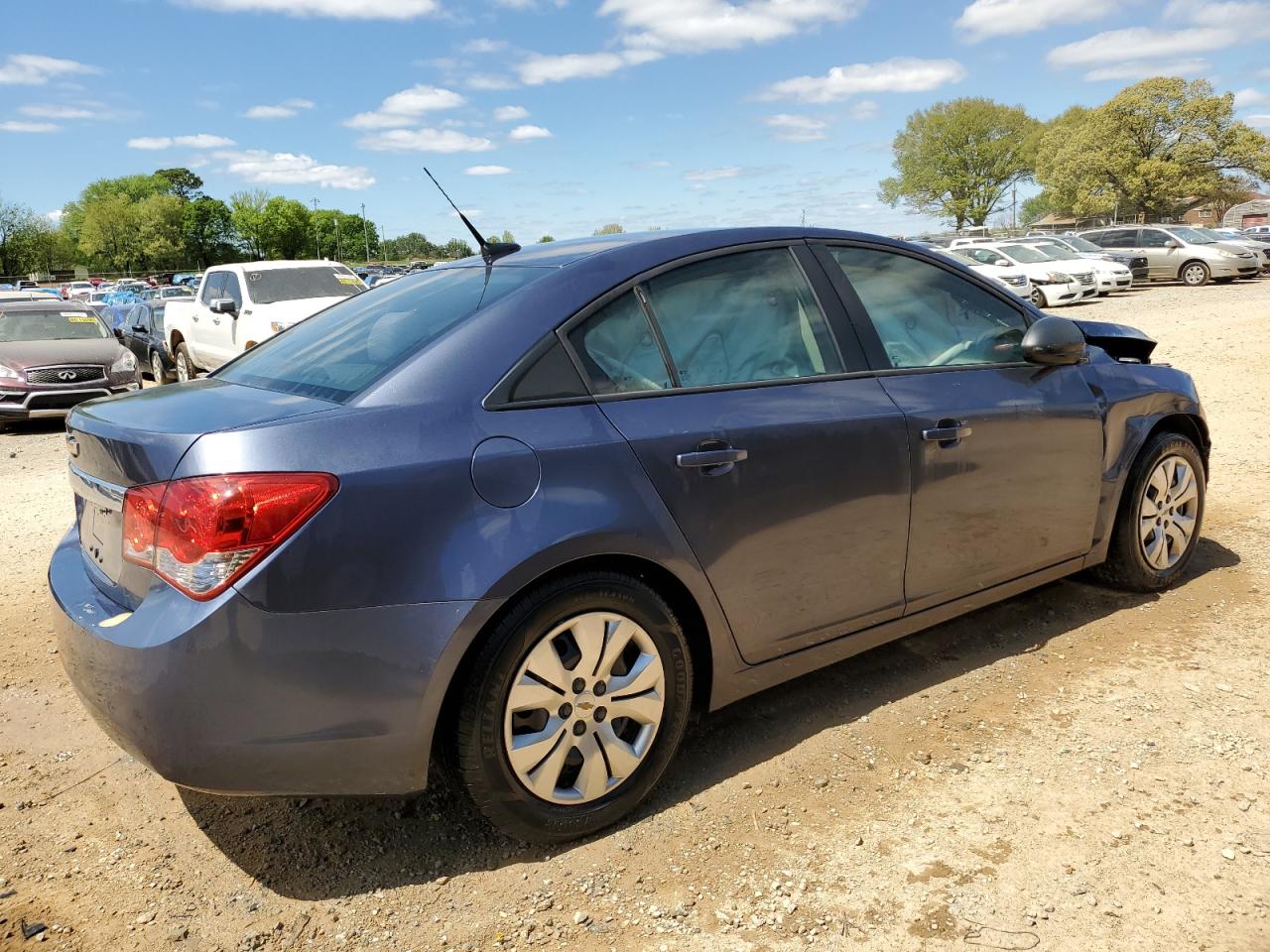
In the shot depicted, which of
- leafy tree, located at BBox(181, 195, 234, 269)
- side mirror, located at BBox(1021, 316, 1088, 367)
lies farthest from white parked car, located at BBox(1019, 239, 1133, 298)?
leafy tree, located at BBox(181, 195, 234, 269)

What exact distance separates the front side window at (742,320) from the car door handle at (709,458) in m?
0.24

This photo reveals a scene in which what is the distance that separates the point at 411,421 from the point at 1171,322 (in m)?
16.7

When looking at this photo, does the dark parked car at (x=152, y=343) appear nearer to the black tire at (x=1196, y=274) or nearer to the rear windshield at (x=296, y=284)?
the rear windshield at (x=296, y=284)

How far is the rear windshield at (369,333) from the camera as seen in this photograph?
269 cm

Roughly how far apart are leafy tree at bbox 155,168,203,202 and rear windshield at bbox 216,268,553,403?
16689 cm

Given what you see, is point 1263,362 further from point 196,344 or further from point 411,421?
point 196,344

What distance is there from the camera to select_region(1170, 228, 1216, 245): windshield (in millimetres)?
27188

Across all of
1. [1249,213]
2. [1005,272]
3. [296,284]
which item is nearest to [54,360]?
[296,284]

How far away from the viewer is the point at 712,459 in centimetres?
276

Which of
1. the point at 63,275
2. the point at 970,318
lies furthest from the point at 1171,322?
the point at 63,275

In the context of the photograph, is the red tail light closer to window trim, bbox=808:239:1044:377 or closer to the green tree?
window trim, bbox=808:239:1044:377

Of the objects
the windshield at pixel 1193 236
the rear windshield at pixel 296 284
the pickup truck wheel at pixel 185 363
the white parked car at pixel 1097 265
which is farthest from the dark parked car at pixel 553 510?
the windshield at pixel 1193 236

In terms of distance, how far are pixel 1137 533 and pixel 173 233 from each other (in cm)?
13634

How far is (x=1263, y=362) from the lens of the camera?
1054 centimetres
